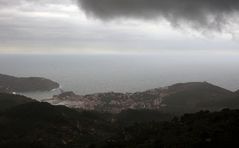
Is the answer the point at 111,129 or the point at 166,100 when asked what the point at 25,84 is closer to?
the point at 166,100

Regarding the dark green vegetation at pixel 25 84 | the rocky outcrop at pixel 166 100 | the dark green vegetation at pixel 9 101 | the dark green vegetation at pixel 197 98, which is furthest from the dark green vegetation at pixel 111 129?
the dark green vegetation at pixel 25 84

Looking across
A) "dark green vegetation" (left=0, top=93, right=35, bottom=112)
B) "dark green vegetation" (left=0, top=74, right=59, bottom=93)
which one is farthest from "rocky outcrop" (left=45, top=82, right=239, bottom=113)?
"dark green vegetation" (left=0, top=74, right=59, bottom=93)

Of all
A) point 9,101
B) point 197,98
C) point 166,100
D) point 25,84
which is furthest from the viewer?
point 25,84

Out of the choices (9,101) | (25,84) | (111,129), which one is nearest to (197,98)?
(111,129)

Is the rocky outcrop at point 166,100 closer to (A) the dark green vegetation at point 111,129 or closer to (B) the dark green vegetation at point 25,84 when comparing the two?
(A) the dark green vegetation at point 111,129

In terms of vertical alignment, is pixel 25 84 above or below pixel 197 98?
above

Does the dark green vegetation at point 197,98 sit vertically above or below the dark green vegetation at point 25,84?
below

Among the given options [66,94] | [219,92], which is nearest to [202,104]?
[219,92]

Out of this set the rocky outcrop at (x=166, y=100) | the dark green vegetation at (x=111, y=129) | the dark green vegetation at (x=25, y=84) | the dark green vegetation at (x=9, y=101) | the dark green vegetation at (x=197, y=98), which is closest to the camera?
the dark green vegetation at (x=111, y=129)

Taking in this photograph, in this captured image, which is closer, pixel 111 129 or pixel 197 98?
pixel 111 129

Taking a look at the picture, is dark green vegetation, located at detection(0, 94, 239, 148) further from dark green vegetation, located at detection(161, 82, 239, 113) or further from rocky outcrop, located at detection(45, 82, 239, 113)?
rocky outcrop, located at detection(45, 82, 239, 113)
